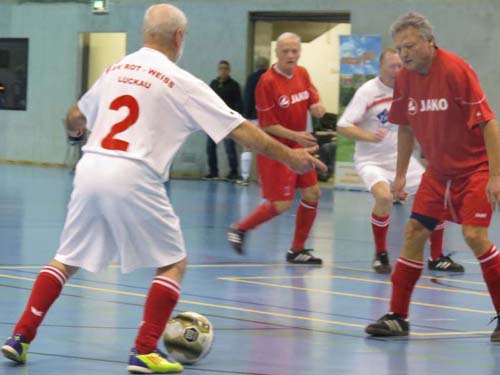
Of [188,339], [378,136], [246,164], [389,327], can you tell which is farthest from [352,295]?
[246,164]

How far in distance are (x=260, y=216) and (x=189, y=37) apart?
1421 cm

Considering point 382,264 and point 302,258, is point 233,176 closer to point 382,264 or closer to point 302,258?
point 302,258

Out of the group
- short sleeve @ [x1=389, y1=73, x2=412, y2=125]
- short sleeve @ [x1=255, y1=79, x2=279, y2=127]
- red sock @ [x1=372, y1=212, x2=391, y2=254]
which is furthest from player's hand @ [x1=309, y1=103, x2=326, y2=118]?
short sleeve @ [x1=389, y1=73, x2=412, y2=125]

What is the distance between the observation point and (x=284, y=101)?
11664 mm

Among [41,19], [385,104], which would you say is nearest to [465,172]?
[385,104]

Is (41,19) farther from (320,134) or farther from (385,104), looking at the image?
(385,104)

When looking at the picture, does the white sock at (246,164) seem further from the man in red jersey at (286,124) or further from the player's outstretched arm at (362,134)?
the player's outstretched arm at (362,134)

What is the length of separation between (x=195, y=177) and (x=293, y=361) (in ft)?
61.6

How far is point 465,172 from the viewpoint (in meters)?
7.67

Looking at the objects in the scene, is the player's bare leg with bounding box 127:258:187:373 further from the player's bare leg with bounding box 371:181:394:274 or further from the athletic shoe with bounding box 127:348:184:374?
the player's bare leg with bounding box 371:181:394:274

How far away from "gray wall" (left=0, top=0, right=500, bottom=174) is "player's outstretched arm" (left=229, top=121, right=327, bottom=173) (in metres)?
16.1

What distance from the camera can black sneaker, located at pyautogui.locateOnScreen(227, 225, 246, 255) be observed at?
11789mm

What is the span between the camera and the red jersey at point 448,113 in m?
7.47

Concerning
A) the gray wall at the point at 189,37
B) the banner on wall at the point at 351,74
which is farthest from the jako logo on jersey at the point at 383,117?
the banner on wall at the point at 351,74
